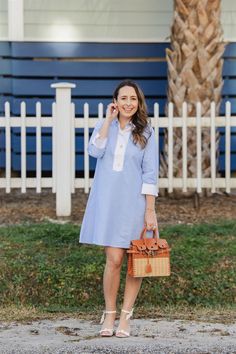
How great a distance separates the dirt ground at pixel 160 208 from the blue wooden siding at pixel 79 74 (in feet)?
4.71

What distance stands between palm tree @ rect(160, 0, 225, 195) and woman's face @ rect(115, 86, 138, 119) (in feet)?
15.7

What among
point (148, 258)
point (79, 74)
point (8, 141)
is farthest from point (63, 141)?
point (148, 258)

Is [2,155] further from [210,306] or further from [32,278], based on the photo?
[210,306]

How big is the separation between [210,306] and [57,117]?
3394 mm

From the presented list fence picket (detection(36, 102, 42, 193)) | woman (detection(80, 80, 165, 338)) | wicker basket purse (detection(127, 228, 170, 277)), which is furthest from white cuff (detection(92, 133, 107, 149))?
fence picket (detection(36, 102, 42, 193))

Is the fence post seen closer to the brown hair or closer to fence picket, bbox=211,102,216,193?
fence picket, bbox=211,102,216,193

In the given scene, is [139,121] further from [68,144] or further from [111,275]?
[68,144]

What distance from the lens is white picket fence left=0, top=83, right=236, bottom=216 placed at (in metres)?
10.3

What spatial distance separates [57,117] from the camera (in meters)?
10.3

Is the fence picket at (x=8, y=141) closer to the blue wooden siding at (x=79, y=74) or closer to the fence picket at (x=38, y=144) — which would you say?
the fence picket at (x=38, y=144)

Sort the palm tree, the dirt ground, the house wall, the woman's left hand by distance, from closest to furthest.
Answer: the woman's left hand < the dirt ground < the palm tree < the house wall

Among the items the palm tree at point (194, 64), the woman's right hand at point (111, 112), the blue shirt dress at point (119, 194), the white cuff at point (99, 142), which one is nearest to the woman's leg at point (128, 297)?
the blue shirt dress at point (119, 194)

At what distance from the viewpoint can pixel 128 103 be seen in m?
6.16

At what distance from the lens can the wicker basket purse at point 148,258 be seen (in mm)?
5961
